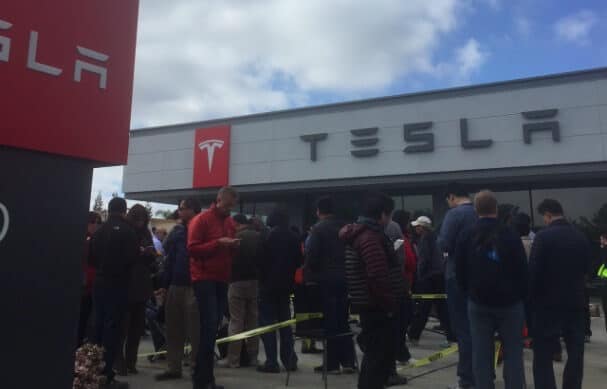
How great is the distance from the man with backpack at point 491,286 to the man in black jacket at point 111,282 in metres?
3.29

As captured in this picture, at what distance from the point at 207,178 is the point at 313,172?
14.4 ft

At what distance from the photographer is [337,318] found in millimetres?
5660

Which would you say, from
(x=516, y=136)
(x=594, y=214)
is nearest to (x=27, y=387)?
(x=516, y=136)

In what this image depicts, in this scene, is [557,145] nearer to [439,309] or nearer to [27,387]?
[439,309]

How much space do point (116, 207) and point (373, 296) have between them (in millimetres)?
3039

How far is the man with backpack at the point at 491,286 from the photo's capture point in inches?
155

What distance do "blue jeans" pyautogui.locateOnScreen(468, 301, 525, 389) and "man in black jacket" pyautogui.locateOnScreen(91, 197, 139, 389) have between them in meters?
3.39

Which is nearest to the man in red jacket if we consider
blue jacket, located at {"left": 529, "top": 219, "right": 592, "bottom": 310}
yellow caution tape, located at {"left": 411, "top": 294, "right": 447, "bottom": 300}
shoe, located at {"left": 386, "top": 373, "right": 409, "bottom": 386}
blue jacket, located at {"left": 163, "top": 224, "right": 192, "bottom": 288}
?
blue jacket, located at {"left": 163, "top": 224, "right": 192, "bottom": 288}

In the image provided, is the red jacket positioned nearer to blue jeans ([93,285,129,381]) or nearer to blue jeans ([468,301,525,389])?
blue jeans ([93,285,129,381])

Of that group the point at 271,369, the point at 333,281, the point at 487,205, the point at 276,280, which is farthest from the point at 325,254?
→ the point at 487,205

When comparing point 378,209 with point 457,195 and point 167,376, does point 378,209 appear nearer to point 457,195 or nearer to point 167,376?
point 457,195

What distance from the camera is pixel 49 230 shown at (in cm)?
237

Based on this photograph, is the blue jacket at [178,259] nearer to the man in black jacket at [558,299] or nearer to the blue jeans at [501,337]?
the blue jeans at [501,337]

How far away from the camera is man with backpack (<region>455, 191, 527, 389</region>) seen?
3.93m
